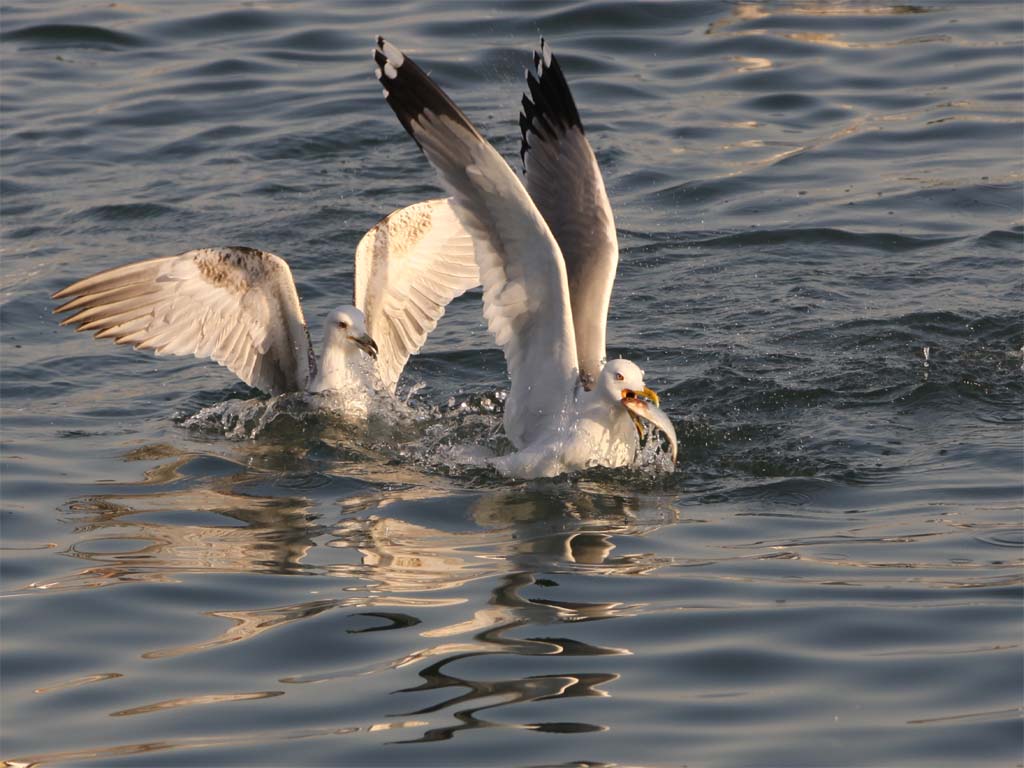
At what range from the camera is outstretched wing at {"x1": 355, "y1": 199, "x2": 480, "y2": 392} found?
9.57 meters

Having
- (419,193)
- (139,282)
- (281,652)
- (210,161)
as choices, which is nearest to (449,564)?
(281,652)

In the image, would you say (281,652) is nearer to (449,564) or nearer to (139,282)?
(449,564)

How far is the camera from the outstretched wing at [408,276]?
31.4 feet

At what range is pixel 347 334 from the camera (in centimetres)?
913

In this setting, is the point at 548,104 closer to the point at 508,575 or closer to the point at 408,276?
the point at 408,276

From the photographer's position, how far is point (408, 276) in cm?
979

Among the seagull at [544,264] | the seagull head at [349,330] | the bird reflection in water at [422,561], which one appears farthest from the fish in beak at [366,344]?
the seagull at [544,264]

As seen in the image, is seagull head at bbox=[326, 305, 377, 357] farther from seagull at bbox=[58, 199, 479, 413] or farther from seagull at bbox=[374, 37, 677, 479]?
seagull at bbox=[374, 37, 677, 479]

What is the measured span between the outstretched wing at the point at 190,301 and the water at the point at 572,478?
46cm

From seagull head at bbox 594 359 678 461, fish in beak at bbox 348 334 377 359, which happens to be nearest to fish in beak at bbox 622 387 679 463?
seagull head at bbox 594 359 678 461

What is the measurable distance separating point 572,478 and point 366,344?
73.0 inches

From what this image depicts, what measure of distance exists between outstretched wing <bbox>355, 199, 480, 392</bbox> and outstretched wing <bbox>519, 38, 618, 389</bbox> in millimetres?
1394

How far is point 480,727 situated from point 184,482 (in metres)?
3.40

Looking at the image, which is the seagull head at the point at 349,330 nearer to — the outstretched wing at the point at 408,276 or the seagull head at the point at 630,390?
the outstretched wing at the point at 408,276
